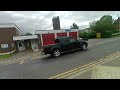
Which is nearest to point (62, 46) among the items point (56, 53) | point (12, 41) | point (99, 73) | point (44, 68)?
point (56, 53)

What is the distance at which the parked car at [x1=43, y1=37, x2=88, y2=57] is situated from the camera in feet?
41.8

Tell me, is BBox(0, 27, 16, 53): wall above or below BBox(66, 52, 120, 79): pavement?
above

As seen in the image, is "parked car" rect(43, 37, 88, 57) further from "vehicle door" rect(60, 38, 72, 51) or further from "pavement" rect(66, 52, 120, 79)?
"pavement" rect(66, 52, 120, 79)

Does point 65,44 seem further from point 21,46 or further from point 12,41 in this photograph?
point 12,41

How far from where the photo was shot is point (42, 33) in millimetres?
27984

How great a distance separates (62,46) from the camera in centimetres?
1334

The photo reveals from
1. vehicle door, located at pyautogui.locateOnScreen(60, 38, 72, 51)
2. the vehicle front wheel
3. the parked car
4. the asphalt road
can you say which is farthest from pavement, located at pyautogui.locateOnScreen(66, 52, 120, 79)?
vehicle door, located at pyautogui.locateOnScreen(60, 38, 72, 51)

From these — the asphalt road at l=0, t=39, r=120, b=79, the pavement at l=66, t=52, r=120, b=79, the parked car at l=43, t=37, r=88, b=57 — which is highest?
the parked car at l=43, t=37, r=88, b=57

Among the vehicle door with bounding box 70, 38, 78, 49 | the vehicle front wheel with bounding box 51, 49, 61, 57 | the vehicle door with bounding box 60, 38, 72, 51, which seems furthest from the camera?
the vehicle door with bounding box 70, 38, 78, 49

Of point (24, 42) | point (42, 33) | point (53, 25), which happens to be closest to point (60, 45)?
point (42, 33)

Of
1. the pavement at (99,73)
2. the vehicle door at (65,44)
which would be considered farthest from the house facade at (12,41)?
the pavement at (99,73)

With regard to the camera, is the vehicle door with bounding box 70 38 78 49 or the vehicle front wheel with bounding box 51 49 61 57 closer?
the vehicle front wheel with bounding box 51 49 61 57
